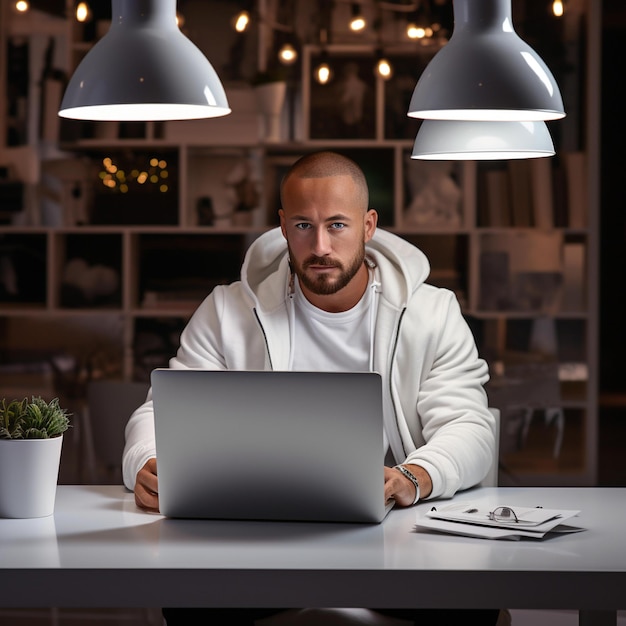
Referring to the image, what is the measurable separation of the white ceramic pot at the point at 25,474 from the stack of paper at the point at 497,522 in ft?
2.10

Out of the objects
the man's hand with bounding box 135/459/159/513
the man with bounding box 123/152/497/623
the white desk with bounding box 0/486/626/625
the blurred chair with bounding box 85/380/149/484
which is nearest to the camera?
the white desk with bounding box 0/486/626/625

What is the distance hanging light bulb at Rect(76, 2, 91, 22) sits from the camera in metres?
4.77

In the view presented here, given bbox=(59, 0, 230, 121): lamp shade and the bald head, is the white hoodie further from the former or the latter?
bbox=(59, 0, 230, 121): lamp shade

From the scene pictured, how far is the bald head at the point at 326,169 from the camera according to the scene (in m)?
2.57

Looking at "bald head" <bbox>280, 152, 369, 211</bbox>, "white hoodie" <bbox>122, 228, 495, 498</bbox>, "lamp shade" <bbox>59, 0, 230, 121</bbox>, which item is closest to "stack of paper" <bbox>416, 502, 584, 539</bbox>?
"white hoodie" <bbox>122, 228, 495, 498</bbox>

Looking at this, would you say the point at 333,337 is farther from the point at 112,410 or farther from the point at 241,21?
the point at 241,21

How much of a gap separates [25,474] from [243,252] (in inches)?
122

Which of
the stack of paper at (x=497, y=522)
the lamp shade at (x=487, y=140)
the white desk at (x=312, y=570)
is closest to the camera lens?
the white desk at (x=312, y=570)

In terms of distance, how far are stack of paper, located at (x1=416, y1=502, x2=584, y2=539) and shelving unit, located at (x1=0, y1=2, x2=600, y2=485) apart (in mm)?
2941

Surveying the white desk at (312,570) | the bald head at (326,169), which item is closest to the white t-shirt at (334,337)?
the bald head at (326,169)

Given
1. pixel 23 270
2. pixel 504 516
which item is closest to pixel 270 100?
pixel 23 270

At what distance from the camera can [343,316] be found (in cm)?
263

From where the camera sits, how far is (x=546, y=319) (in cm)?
473

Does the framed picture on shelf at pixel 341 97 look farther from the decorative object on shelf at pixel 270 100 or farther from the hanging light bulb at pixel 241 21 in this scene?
the hanging light bulb at pixel 241 21
